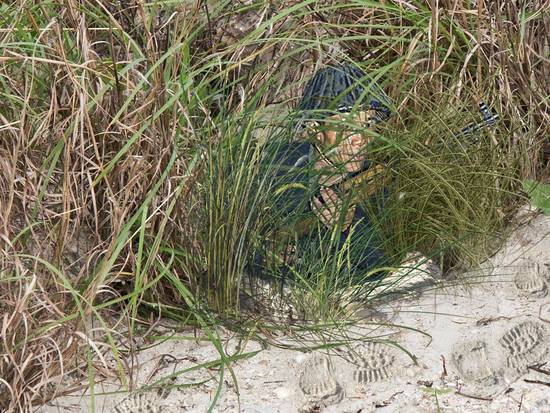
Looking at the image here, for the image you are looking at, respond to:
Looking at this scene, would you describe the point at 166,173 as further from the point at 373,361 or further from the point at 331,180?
the point at 373,361

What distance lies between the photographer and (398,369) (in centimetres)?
228

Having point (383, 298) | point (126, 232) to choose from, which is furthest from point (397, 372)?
point (126, 232)

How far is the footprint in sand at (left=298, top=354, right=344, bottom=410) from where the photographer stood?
7.29 feet

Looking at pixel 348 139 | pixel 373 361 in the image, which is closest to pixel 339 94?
pixel 348 139

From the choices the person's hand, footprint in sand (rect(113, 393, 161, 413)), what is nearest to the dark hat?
the person's hand

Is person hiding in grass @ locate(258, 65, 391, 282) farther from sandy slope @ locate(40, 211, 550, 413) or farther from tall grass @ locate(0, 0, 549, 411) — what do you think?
sandy slope @ locate(40, 211, 550, 413)

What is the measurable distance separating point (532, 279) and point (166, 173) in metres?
0.95

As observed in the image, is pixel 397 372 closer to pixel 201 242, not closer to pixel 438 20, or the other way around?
pixel 201 242

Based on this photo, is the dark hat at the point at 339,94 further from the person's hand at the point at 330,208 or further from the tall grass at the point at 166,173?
the person's hand at the point at 330,208

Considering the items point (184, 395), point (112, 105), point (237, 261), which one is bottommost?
point (184, 395)

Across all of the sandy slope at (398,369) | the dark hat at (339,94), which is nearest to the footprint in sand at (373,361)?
the sandy slope at (398,369)

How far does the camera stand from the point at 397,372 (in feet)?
7.47

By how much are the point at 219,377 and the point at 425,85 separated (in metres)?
0.99

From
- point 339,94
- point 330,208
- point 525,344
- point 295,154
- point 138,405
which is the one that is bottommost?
point 138,405
